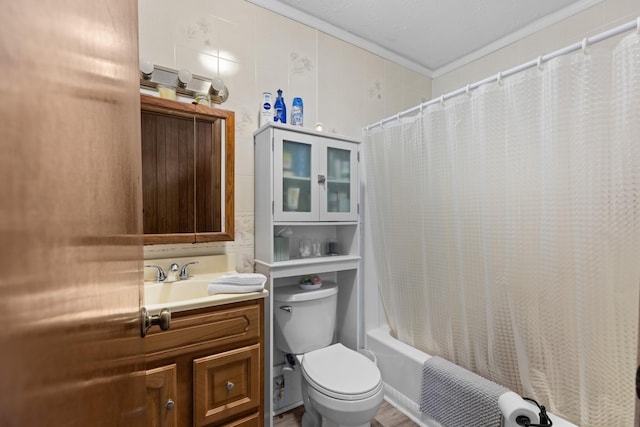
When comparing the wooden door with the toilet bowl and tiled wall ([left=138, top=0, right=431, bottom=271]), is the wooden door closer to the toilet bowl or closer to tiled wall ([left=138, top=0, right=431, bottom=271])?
the toilet bowl

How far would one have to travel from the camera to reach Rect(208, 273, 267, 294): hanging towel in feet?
4.05

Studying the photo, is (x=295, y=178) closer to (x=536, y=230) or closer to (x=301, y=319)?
(x=301, y=319)

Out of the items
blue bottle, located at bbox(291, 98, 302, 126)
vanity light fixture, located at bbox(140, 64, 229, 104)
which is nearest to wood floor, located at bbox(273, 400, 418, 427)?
blue bottle, located at bbox(291, 98, 302, 126)

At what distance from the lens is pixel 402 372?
1.70 metres

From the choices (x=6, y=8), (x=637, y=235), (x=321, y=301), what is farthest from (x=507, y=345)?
(x=6, y=8)

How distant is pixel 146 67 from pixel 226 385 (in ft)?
4.73

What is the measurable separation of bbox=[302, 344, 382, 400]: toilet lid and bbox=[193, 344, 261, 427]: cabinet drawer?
0.27m

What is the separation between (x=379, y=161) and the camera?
6.29 ft

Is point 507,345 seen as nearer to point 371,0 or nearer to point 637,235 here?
point 637,235

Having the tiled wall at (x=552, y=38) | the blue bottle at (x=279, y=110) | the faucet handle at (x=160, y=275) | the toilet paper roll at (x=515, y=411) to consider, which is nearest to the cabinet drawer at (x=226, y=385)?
the faucet handle at (x=160, y=275)

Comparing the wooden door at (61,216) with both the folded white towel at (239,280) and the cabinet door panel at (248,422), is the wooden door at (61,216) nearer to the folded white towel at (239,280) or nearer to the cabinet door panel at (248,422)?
the folded white towel at (239,280)

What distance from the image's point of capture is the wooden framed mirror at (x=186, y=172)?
1355 mm

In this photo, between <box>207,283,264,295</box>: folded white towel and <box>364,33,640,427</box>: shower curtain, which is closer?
<box>364,33,640,427</box>: shower curtain

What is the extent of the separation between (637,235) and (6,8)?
146 centimetres
